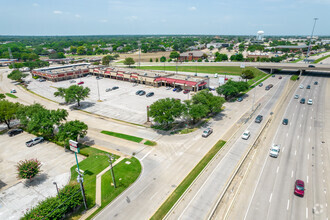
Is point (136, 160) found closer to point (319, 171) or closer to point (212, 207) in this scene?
point (212, 207)

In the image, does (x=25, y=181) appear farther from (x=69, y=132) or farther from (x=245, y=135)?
(x=245, y=135)

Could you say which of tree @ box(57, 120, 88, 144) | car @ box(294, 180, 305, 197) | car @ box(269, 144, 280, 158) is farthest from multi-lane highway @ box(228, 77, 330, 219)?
tree @ box(57, 120, 88, 144)

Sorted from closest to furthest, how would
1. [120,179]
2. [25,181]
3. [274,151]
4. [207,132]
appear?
1. [120,179]
2. [25,181]
3. [274,151]
4. [207,132]

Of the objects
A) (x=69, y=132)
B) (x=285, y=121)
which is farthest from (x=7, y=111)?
(x=285, y=121)

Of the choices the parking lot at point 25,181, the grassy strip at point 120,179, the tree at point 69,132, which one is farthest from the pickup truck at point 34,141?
the grassy strip at point 120,179

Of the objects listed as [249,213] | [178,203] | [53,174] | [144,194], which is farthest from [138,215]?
[53,174]

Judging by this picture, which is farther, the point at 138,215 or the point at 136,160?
the point at 136,160

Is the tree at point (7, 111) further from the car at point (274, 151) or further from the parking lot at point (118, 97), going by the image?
the car at point (274, 151)
